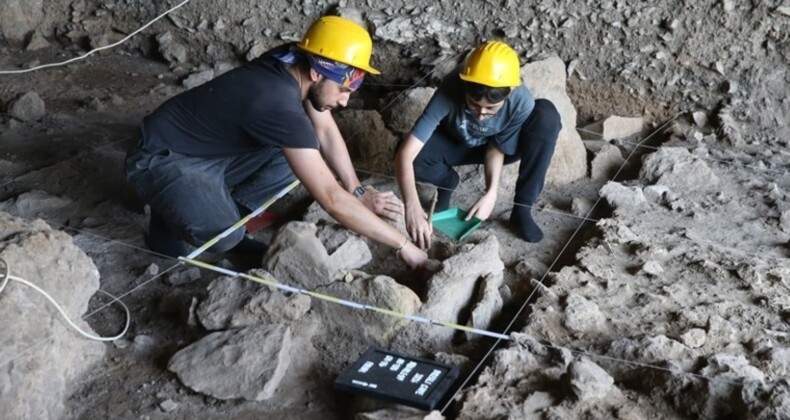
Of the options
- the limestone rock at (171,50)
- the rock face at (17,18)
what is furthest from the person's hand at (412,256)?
the rock face at (17,18)

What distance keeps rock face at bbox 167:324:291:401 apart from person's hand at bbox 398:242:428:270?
570 millimetres

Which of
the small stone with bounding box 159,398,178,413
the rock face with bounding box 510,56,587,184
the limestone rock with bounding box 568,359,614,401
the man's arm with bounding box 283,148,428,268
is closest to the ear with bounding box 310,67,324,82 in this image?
the man's arm with bounding box 283,148,428,268

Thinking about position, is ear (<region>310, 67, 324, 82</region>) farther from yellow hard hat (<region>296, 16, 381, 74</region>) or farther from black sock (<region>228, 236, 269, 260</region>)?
black sock (<region>228, 236, 269, 260</region>)

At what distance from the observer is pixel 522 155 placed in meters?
3.81

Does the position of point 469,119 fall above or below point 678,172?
above

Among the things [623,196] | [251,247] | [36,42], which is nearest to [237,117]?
[251,247]

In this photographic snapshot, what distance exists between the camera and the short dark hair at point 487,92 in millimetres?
3438

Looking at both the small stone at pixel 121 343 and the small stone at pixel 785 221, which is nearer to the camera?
the small stone at pixel 121 343

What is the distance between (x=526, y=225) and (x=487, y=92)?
27.9 inches

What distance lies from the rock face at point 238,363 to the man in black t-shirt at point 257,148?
0.54 meters

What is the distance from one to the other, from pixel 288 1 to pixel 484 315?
11.5ft

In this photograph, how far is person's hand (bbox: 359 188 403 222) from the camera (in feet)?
10.9

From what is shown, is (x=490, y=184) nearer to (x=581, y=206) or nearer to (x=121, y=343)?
(x=581, y=206)

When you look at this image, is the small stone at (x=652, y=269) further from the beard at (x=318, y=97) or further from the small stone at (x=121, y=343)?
the small stone at (x=121, y=343)
